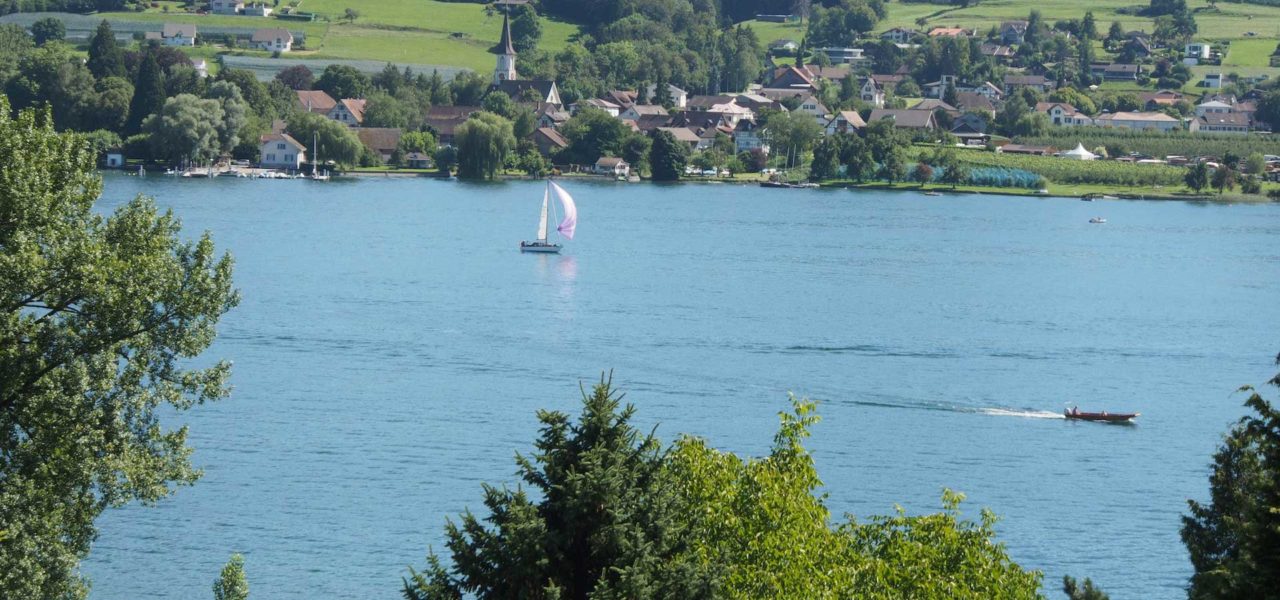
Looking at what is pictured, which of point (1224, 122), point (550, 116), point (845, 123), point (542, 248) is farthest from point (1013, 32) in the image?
point (542, 248)

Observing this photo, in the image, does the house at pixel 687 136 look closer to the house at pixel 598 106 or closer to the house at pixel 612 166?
the house at pixel 598 106

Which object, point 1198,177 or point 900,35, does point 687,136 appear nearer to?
point 1198,177

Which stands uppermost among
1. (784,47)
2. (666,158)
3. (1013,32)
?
(1013,32)

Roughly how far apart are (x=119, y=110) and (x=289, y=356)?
71353mm

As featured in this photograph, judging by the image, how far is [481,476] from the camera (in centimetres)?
3344

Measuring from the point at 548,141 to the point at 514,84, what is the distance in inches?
821

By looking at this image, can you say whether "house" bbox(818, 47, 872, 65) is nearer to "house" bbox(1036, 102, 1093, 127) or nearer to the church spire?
"house" bbox(1036, 102, 1093, 127)

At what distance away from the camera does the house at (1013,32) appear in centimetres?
18025

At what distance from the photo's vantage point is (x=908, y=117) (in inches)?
5349

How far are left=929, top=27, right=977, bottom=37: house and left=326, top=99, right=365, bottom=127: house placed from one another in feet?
231

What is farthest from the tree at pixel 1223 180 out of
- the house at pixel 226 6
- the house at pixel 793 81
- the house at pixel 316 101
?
the house at pixel 226 6

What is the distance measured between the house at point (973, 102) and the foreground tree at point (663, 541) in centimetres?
13135

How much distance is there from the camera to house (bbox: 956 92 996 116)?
148 meters

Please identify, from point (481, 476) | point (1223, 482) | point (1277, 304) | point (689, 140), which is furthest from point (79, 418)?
point (689, 140)
